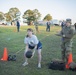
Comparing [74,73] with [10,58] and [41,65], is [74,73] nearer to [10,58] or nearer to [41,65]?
[41,65]

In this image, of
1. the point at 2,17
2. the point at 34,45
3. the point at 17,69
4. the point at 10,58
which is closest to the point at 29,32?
the point at 34,45

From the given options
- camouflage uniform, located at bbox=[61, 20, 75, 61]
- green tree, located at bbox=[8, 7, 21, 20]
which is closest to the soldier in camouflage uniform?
camouflage uniform, located at bbox=[61, 20, 75, 61]

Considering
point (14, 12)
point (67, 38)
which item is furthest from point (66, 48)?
point (14, 12)

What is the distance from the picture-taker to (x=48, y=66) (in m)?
8.80

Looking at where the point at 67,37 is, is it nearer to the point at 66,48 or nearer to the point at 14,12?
the point at 66,48

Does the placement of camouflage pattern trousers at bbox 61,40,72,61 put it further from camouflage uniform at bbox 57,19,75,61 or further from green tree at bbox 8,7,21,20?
green tree at bbox 8,7,21,20

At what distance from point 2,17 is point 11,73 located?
120 metres

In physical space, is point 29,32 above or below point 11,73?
above

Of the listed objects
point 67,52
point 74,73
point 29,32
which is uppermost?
point 29,32

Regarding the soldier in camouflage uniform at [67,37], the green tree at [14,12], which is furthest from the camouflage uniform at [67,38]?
the green tree at [14,12]

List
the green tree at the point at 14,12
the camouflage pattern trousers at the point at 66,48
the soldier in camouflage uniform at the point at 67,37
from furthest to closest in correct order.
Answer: the green tree at the point at 14,12, the camouflage pattern trousers at the point at 66,48, the soldier in camouflage uniform at the point at 67,37

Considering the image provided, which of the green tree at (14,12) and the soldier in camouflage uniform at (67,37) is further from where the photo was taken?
the green tree at (14,12)

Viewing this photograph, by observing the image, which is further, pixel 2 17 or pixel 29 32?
pixel 2 17

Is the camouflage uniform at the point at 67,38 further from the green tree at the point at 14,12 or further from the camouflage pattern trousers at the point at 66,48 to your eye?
the green tree at the point at 14,12
